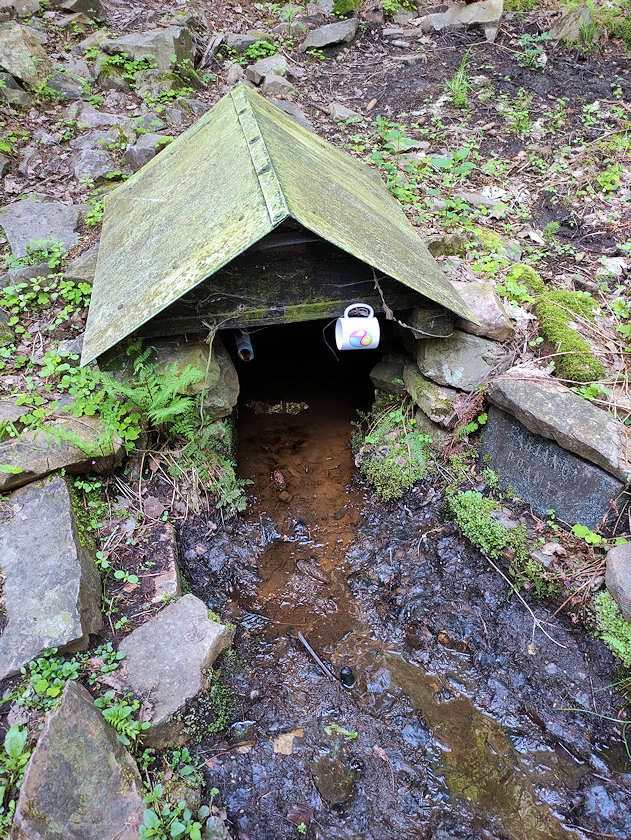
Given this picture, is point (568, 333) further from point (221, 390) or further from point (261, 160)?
point (221, 390)

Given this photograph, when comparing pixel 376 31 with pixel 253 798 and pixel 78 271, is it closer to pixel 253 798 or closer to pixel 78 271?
pixel 78 271

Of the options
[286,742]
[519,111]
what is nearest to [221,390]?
[286,742]

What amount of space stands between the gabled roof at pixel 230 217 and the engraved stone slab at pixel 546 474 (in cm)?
98

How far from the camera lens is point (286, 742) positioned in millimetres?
2795

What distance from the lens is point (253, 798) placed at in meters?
2.56

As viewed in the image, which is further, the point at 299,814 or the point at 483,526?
the point at 483,526

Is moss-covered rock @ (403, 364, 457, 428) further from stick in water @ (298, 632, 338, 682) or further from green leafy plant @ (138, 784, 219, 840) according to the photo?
green leafy plant @ (138, 784, 219, 840)

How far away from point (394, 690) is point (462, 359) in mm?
2418

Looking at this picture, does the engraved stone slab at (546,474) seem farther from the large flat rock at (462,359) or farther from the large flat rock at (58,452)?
the large flat rock at (58,452)

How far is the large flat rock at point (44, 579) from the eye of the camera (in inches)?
104

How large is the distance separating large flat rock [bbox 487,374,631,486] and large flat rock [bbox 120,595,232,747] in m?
2.43

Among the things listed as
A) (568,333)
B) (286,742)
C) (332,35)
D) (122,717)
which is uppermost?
(332,35)

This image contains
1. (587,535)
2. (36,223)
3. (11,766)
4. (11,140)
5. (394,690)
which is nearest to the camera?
(11,766)

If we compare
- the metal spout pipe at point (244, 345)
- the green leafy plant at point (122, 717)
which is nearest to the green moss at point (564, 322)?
the metal spout pipe at point (244, 345)
